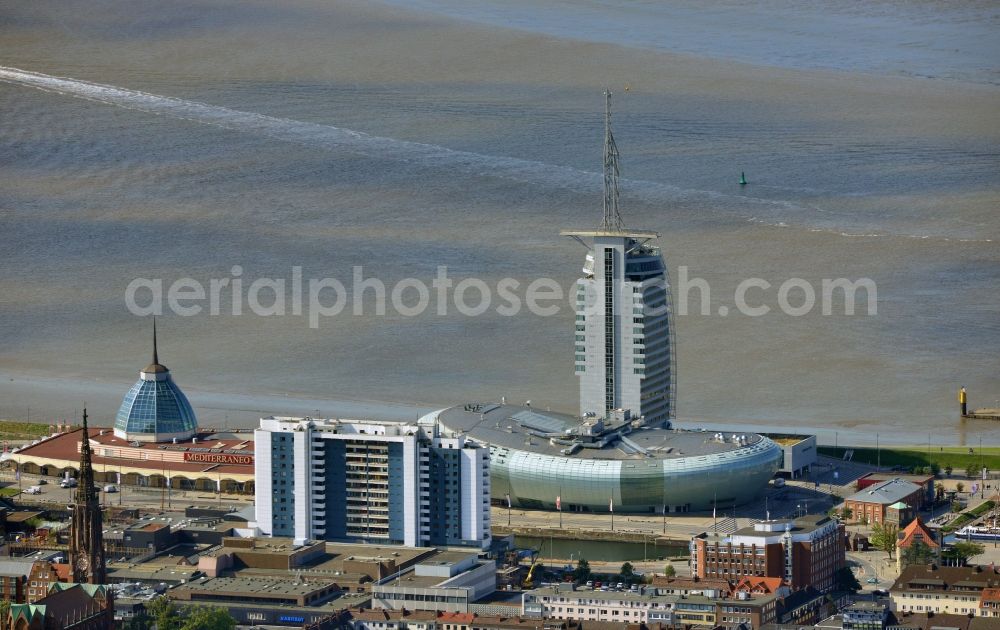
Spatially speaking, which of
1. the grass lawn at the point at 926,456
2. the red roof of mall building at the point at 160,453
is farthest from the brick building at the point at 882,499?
the red roof of mall building at the point at 160,453

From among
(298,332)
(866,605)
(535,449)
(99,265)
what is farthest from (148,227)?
(866,605)

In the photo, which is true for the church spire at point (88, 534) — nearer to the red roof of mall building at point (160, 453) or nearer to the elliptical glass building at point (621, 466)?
the elliptical glass building at point (621, 466)

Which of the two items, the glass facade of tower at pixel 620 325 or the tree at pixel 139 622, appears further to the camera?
the glass facade of tower at pixel 620 325

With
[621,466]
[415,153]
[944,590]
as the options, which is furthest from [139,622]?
[415,153]

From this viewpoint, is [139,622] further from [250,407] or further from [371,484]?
[250,407]

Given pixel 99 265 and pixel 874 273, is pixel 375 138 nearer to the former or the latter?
pixel 99 265
